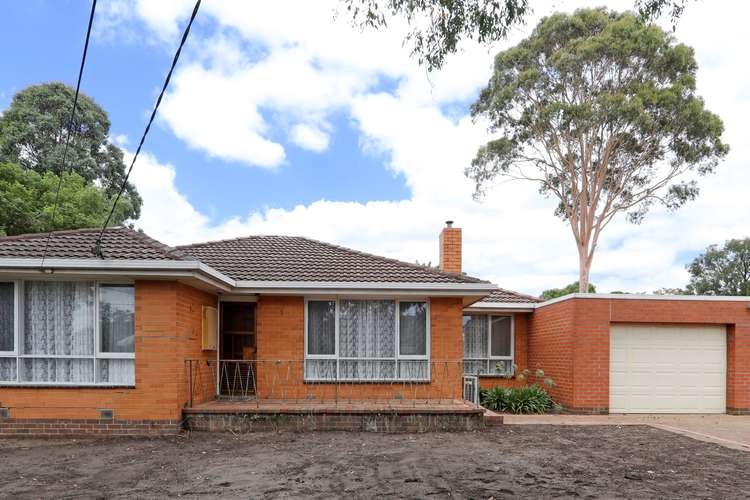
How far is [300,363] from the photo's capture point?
10820mm

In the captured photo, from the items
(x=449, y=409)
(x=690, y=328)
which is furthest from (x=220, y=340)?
(x=690, y=328)

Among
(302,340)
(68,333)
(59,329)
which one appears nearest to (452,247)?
(302,340)

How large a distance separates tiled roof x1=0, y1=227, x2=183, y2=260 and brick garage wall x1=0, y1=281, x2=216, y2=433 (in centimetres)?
51

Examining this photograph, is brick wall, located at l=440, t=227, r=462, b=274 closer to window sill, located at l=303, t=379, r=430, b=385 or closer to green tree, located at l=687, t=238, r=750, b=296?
window sill, located at l=303, t=379, r=430, b=385

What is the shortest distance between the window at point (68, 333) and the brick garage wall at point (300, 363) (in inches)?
106

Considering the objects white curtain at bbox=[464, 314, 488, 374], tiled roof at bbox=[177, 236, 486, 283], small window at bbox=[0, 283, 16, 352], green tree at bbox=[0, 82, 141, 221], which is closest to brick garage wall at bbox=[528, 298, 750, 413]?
white curtain at bbox=[464, 314, 488, 374]

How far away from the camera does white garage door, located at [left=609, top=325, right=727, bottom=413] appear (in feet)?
40.5

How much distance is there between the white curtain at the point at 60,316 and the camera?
8.80m

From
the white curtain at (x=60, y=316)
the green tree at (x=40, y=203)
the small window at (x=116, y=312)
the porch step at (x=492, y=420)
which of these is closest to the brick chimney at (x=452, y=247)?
the porch step at (x=492, y=420)

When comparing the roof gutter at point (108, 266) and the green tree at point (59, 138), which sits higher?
the green tree at point (59, 138)

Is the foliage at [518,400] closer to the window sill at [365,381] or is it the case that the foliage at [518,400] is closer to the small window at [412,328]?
the window sill at [365,381]

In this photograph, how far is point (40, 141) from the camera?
1109 inches

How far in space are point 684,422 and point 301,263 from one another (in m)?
8.48

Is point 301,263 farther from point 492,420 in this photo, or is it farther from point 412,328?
point 492,420
